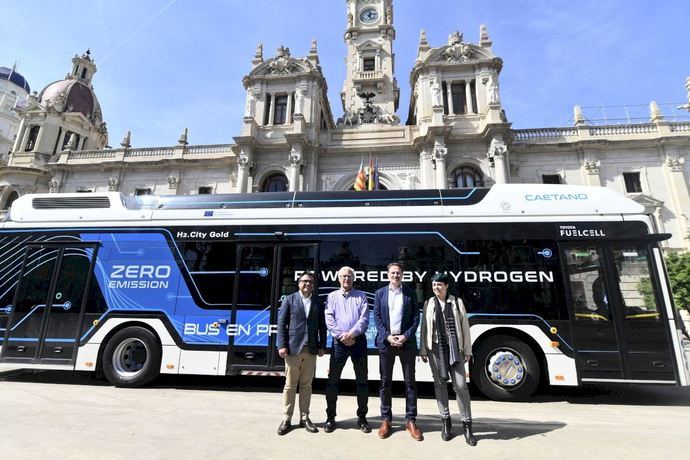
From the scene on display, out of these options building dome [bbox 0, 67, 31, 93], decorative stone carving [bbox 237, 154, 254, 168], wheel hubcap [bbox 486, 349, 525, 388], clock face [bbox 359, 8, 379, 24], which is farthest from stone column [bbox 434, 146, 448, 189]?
building dome [bbox 0, 67, 31, 93]

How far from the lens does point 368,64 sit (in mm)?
33812

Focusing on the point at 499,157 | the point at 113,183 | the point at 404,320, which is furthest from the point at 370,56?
the point at 404,320

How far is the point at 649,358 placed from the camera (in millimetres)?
5434

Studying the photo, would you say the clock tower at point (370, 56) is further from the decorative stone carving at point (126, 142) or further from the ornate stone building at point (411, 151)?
the decorative stone carving at point (126, 142)

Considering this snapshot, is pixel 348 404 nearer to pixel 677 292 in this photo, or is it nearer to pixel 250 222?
pixel 250 222

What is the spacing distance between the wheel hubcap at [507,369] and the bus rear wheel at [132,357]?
621 cm

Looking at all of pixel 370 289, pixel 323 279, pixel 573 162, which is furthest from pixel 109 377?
pixel 573 162

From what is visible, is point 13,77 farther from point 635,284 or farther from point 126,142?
point 635,284

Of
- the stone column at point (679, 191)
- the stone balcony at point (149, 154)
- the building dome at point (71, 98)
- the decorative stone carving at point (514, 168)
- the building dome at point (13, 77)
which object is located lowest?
the stone column at point (679, 191)

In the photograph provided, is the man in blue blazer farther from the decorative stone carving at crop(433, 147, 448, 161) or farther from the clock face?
the clock face

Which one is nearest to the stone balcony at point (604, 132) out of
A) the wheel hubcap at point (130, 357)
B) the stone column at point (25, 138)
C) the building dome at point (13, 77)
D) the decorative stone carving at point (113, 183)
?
the wheel hubcap at point (130, 357)

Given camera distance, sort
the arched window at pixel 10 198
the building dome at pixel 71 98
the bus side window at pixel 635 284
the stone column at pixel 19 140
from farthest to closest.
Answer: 1. the building dome at pixel 71 98
2. the stone column at pixel 19 140
3. the arched window at pixel 10 198
4. the bus side window at pixel 635 284

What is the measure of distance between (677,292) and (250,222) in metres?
Answer: 19.5

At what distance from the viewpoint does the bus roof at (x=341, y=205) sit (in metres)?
6.22
